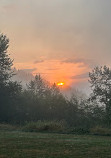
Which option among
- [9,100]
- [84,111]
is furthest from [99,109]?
[9,100]

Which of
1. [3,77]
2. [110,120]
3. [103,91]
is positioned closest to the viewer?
[110,120]

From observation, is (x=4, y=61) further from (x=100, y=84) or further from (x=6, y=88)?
(x=100, y=84)

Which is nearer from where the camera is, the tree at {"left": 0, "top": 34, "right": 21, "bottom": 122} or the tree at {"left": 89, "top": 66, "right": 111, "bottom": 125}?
the tree at {"left": 0, "top": 34, "right": 21, "bottom": 122}

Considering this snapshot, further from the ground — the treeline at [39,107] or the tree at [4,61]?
the tree at [4,61]

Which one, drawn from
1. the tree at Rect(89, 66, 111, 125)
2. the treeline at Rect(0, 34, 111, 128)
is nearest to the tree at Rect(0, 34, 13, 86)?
the treeline at Rect(0, 34, 111, 128)

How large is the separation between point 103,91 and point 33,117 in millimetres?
20285

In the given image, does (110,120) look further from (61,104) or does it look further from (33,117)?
(33,117)

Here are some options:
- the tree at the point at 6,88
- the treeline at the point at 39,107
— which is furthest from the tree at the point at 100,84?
the tree at the point at 6,88

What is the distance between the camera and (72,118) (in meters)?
41.8

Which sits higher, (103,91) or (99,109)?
(103,91)

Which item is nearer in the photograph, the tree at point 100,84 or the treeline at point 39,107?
the treeline at point 39,107

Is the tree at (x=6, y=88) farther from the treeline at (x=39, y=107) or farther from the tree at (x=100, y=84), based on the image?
the tree at (x=100, y=84)

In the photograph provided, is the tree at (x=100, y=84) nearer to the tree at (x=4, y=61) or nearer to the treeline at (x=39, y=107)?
the treeline at (x=39, y=107)

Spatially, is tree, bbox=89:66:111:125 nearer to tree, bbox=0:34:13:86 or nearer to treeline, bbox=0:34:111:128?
treeline, bbox=0:34:111:128
